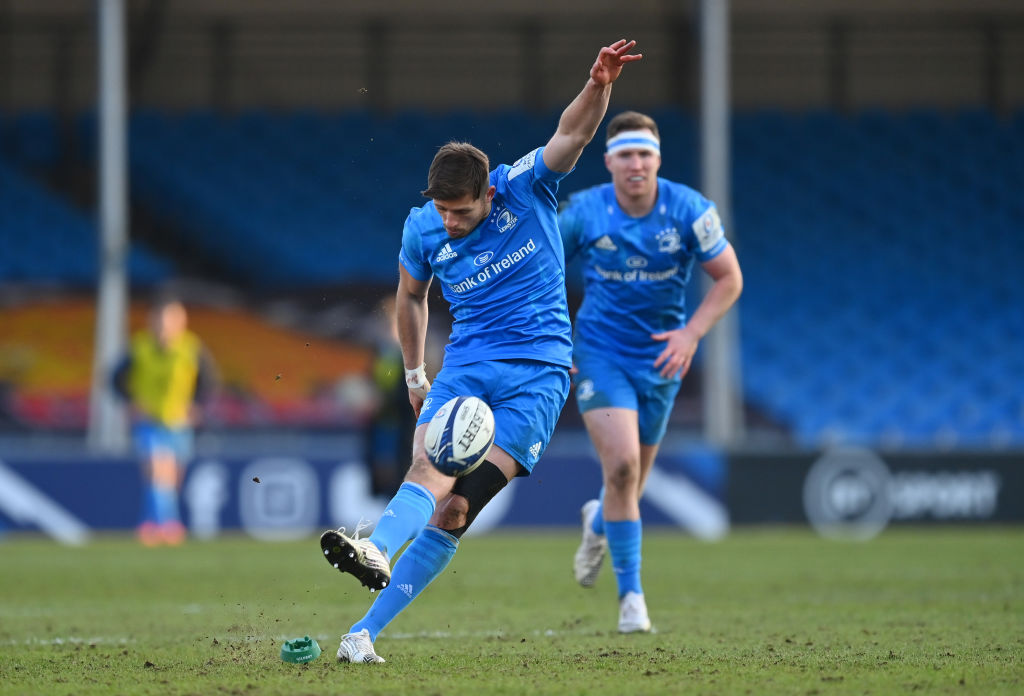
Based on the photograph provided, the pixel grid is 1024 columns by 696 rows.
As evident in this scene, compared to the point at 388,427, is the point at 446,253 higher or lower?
higher

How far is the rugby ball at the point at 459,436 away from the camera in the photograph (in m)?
5.33

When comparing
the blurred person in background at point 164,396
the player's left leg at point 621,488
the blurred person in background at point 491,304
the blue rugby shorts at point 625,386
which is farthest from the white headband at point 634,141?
the blurred person in background at point 164,396

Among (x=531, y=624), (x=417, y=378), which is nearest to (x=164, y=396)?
(x=531, y=624)

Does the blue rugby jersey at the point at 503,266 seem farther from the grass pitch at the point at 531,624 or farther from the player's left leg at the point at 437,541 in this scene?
the grass pitch at the point at 531,624

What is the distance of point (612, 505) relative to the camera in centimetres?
743

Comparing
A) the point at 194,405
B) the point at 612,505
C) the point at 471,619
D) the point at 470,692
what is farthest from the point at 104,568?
the point at 470,692

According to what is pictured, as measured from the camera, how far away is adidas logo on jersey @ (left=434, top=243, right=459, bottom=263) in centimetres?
573

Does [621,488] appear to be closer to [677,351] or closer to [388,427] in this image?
[677,351]

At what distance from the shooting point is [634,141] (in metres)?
7.45

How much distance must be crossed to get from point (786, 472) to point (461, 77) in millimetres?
12499

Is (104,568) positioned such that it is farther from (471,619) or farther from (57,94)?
(57,94)

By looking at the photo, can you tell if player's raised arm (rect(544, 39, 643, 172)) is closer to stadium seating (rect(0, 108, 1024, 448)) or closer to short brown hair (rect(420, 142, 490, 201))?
short brown hair (rect(420, 142, 490, 201))

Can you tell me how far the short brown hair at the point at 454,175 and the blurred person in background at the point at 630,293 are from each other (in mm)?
2036

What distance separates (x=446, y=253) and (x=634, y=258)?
2.00 meters
